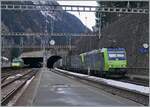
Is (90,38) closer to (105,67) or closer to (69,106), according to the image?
(105,67)

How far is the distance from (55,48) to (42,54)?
13.4ft

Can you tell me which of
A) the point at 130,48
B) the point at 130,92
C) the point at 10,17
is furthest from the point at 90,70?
the point at 10,17

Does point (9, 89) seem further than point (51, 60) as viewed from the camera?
No

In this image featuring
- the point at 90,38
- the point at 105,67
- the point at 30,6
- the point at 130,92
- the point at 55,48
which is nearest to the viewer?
the point at 130,92

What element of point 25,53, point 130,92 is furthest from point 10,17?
point 130,92

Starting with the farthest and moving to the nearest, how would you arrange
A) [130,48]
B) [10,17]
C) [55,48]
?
1. [10,17]
2. [55,48]
3. [130,48]

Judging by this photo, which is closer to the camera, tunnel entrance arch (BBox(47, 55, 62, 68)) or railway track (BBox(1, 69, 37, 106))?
railway track (BBox(1, 69, 37, 106))

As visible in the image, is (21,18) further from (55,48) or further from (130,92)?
(130,92)

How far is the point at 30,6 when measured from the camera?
5316cm

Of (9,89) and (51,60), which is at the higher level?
(51,60)

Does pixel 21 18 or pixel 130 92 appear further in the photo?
pixel 21 18

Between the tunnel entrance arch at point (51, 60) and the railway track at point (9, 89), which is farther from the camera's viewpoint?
the tunnel entrance arch at point (51, 60)

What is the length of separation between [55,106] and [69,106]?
1.81ft

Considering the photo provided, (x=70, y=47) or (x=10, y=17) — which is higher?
(x=10, y=17)
